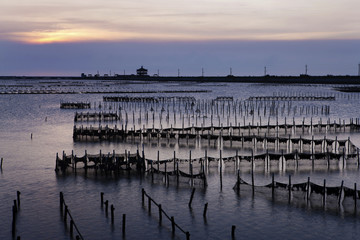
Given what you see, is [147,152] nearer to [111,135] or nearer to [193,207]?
[111,135]

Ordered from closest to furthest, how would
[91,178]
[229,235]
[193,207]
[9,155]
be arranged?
1. [229,235]
2. [193,207]
3. [91,178]
4. [9,155]

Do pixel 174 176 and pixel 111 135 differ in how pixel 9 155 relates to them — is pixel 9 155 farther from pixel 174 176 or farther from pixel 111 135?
pixel 174 176

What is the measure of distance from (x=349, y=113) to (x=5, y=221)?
74.4 metres

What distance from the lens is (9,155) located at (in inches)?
1658

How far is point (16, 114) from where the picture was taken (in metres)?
86.7

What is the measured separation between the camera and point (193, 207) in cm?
2623

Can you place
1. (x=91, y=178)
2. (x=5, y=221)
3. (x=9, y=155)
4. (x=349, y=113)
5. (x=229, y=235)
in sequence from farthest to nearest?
(x=349, y=113) → (x=9, y=155) → (x=91, y=178) → (x=5, y=221) → (x=229, y=235)

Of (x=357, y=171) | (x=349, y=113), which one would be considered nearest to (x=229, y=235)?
(x=357, y=171)

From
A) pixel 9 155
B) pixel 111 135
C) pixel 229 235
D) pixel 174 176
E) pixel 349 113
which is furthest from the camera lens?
pixel 349 113

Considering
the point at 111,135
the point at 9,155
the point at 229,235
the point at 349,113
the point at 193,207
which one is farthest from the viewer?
the point at 349,113

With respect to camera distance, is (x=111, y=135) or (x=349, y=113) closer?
A: (x=111, y=135)

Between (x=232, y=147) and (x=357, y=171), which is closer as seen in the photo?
(x=357, y=171)

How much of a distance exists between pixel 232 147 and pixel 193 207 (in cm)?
1861

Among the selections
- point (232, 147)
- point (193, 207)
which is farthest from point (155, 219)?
point (232, 147)
